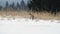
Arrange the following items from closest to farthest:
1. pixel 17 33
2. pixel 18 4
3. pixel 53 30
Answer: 1. pixel 17 33
2. pixel 53 30
3. pixel 18 4

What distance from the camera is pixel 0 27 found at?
4.80m

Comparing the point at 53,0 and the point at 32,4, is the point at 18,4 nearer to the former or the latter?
the point at 32,4

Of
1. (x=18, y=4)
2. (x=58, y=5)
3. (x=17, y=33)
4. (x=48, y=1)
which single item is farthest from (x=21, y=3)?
(x=17, y=33)

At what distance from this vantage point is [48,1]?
32.5 feet

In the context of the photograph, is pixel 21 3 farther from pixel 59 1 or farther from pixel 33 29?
pixel 33 29

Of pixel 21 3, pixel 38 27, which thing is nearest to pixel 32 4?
pixel 21 3

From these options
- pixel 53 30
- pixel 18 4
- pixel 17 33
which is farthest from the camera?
pixel 18 4

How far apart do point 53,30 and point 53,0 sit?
18.7 feet

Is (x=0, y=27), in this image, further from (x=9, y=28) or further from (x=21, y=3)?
(x=21, y=3)

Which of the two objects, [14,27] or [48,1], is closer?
[14,27]

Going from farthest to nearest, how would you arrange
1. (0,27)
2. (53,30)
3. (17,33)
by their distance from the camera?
(0,27) < (53,30) < (17,33)

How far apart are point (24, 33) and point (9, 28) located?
0.59 metres

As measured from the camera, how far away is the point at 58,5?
10.1 metres

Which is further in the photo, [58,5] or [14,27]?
[58,5]
